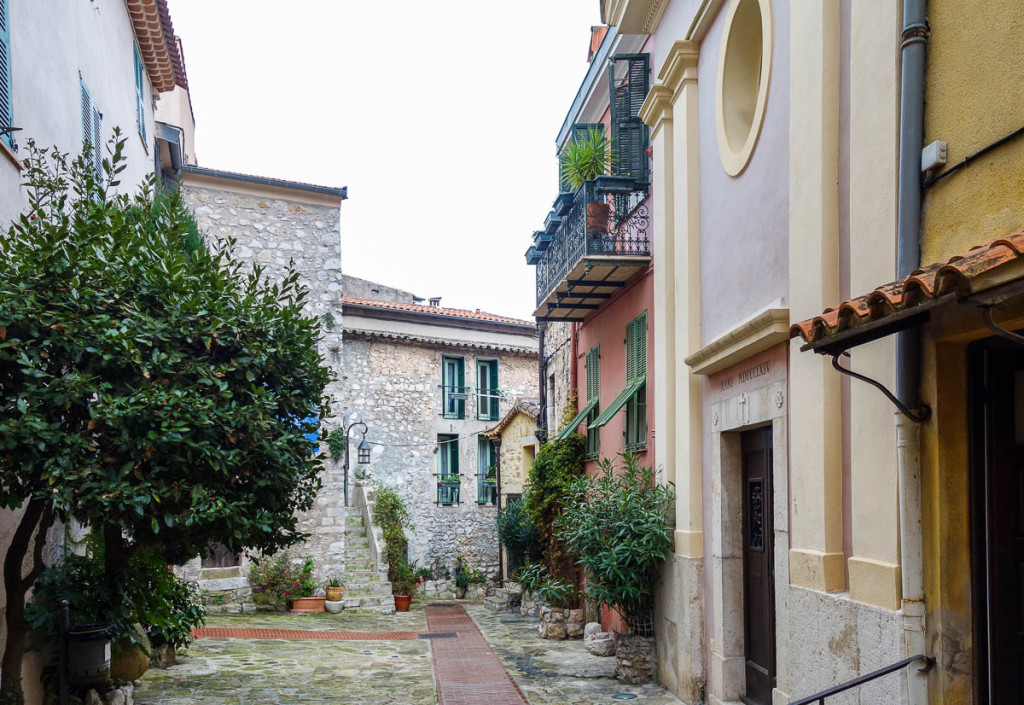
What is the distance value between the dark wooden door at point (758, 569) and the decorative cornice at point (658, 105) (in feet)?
12.2

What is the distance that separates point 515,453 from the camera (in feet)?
70.8

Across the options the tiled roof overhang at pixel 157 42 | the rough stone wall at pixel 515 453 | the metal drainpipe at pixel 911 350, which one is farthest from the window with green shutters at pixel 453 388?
the metal drainpipe at pixel 911 350

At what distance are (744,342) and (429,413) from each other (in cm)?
1642

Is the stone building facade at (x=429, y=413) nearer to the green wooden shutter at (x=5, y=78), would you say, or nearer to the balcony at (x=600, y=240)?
the balcony at (x=600, y=240)

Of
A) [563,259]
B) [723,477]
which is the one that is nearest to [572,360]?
[563,259]

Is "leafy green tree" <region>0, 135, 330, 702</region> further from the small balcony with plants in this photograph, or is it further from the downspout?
the downspout

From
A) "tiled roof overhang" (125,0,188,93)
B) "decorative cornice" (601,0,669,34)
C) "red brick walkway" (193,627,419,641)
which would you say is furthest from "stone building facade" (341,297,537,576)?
"decorative cornice" (601,0,669,34)

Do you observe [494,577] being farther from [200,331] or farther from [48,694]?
[200,331]

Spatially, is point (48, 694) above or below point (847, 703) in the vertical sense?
below

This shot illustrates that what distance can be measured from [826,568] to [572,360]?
959cm

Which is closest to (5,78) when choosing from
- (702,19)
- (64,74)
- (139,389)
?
(64,74)

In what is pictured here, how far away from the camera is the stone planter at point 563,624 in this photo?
13289 mm

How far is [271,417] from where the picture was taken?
7.14 m

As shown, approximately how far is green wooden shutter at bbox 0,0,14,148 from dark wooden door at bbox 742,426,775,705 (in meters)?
6.76
